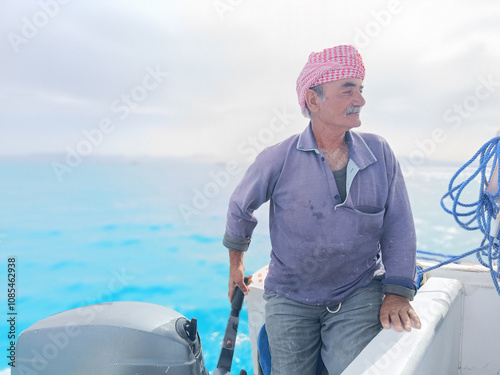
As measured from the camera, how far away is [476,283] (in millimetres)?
2029

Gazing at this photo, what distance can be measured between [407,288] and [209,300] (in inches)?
279

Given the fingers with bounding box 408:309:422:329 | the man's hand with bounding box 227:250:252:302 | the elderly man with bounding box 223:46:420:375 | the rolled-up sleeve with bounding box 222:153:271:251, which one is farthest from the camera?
the man's hand with bounding box 227:250:252:302

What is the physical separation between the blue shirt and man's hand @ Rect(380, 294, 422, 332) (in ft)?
0.12

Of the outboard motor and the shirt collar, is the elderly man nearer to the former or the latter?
the shirt collar

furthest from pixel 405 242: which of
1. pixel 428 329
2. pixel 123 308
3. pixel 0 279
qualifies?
pixel 0 279

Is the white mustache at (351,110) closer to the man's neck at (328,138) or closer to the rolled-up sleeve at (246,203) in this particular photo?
the man's neck at (328,138)

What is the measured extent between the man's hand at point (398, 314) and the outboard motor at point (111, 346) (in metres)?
0.76

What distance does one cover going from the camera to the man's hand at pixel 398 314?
139 centimetres

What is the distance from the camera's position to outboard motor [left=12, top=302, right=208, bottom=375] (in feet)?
4.71

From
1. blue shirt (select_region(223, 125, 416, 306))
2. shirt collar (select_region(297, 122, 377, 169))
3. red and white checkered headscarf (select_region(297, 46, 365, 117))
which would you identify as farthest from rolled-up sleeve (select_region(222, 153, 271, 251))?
red and white checkered headscarf (select_region(297, 46, 365, 117))
